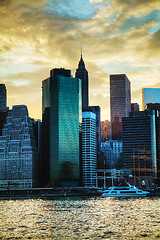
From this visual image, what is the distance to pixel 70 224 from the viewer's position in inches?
4154

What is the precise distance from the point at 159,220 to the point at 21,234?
40369 mm

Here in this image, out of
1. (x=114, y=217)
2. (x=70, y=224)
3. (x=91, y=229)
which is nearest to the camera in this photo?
(x=91, y=229)

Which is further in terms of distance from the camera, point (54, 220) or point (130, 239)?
point (54, 220)

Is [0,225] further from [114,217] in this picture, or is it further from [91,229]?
[114,217]

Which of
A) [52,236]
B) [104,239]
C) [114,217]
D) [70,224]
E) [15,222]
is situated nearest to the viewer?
[104,239]

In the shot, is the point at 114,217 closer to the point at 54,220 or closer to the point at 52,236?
the point at 54,220

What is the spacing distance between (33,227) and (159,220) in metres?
34.3

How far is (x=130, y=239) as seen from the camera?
81.6 meters

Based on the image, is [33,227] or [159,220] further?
[159,220]

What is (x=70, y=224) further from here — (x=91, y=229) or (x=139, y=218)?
(x=139, y=218)

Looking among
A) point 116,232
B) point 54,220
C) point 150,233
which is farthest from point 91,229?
point 54,220

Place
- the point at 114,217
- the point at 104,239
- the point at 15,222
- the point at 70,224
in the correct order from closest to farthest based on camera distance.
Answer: the point at 104,239, the point at 70,224, the point at 15,222, the point at 114,217

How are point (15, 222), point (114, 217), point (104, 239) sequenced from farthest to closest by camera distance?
point (114, 217) → point (15, 222) → point (104, 239)

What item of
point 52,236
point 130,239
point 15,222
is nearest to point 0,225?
point 15,222
